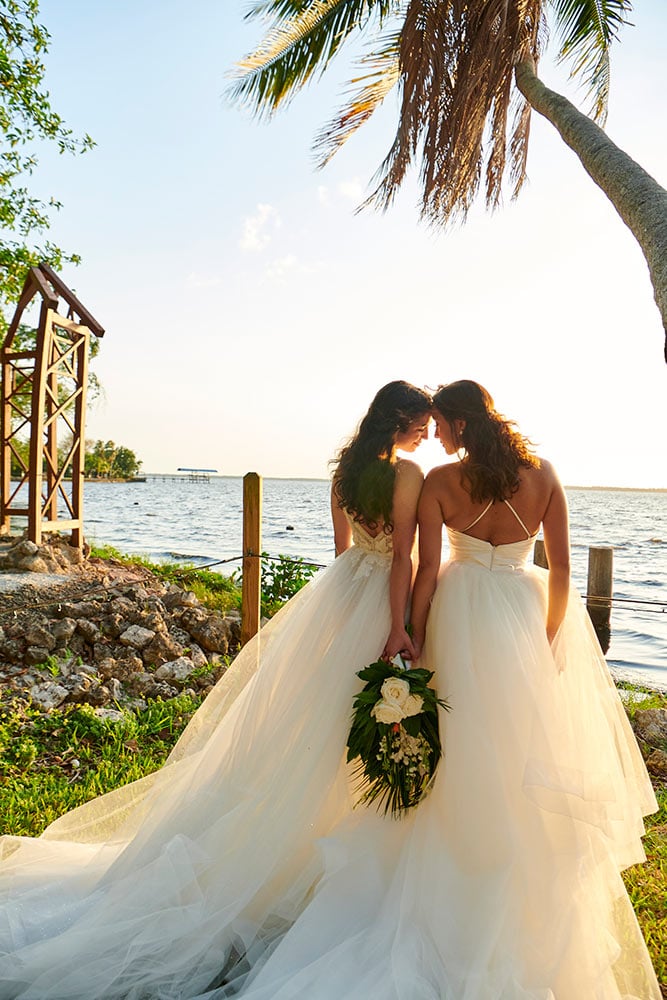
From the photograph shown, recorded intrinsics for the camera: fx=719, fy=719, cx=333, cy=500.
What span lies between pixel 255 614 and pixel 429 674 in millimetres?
3574

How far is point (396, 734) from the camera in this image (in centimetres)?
270

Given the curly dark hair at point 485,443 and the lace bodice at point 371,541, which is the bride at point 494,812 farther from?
the lace bodice at point 371,541

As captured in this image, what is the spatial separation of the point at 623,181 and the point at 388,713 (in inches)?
141

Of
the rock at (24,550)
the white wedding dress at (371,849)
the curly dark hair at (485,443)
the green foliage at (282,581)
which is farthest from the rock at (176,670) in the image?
the curly dark hair at (485,443)

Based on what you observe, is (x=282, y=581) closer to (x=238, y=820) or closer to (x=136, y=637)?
(x=136, y=637)

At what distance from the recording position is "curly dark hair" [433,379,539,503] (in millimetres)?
2932

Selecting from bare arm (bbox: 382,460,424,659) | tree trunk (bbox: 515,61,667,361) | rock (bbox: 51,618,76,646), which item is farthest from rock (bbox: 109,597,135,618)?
tree trunk (bbox: 515,61,667,361)

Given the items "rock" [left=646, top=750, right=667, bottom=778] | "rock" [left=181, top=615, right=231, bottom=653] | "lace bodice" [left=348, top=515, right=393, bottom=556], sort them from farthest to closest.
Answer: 1. "rock" [left=181, top=615, right=231, bottom=653]
2. "rock" [left=646, top=750, right=667, bottom=778]
3. "lace bodice" [left=348, top=515, right=393, bottom=556]

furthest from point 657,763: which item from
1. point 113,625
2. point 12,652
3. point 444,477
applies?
point 12,652

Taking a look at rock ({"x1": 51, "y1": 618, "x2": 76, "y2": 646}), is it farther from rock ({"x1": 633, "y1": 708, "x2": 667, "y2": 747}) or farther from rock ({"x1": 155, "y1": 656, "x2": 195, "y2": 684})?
rock ({"x1": 633, "y1": 708, "x2": 667, "y2": 747})

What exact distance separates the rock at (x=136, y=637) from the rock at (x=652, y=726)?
13.6 feet

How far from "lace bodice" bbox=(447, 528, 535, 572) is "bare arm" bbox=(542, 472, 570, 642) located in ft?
0.34

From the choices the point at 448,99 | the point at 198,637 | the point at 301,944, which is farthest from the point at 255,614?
the point at 448,99

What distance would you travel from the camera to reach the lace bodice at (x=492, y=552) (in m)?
3.03
